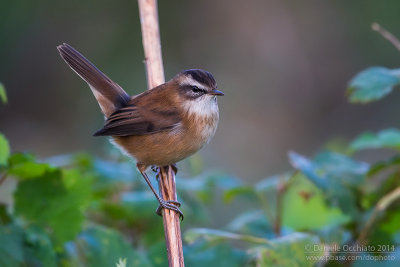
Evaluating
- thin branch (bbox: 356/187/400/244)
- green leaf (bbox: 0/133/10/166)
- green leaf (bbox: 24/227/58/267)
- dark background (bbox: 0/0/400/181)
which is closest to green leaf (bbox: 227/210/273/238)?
thin branch (bbox: 356/187/400/244)

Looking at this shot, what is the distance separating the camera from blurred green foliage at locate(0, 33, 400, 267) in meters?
3.03

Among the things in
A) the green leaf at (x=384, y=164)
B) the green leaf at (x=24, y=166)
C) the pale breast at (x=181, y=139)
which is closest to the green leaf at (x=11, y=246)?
the green leaf at (x=24, y=166)

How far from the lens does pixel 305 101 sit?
34.2 feet

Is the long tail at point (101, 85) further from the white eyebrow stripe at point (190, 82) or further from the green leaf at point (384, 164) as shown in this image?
the green leaf at point (384, 164)

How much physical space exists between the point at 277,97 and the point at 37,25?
5038mm

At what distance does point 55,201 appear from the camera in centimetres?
330

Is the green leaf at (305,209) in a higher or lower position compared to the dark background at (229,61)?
lower

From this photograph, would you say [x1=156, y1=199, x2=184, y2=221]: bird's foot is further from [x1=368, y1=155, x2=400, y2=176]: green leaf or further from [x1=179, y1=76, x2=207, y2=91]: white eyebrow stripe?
[x1=368, y1=155, x2=400, y2=176]: green leaf

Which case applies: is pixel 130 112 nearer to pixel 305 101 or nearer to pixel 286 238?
pixel 286 238

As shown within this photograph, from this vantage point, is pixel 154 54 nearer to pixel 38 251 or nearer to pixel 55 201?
pixel 55 201

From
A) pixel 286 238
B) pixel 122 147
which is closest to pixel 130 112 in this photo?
pixel 122 147

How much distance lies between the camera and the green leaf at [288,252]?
9.80ft

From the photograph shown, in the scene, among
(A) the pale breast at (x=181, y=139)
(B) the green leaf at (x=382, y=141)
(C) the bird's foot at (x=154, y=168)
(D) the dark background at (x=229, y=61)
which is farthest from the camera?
(D) the dark background at (x=229, y=61)

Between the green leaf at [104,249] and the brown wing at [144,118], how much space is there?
48.6 inches
